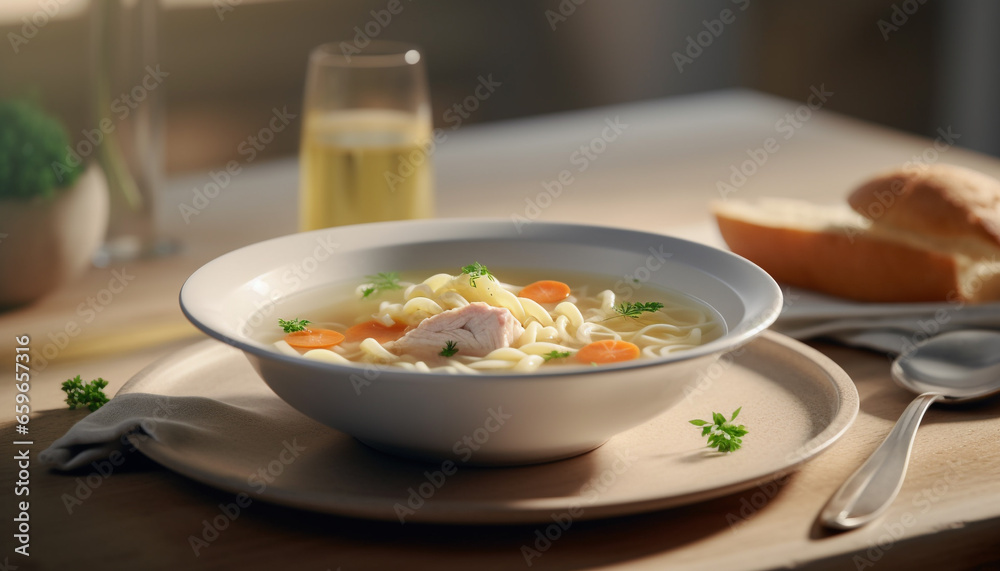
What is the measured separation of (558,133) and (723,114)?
32.6 inches

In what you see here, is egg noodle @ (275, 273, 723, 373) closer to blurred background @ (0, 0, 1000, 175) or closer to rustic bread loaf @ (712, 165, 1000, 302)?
rustic bread loaf @ (712, 165, 1000, 302)

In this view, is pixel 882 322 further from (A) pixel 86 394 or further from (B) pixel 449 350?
(A) pixel 86 394

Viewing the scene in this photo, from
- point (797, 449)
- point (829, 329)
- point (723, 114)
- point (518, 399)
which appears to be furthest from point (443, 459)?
point (723, 114)

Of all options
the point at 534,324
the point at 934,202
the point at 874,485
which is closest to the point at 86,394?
the point at 534,324

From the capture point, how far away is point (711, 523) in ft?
4.75

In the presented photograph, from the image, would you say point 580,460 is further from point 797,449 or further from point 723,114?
point 723,114

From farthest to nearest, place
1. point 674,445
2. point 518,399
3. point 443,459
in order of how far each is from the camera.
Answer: point 674,445, point 443,459, point 518,399

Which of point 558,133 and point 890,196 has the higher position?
point 890,196

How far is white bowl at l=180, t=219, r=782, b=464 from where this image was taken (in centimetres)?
136

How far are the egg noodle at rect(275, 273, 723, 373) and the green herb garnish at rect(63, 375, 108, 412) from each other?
43 cm

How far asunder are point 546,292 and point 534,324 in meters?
0.25

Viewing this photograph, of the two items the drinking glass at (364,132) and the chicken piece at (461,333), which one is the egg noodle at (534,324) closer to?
the chicken piece at (461,333)

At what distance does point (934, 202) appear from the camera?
7.98 feet

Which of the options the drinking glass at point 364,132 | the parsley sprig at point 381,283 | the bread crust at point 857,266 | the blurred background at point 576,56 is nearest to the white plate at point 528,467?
the parsley sprig at point 381,283
